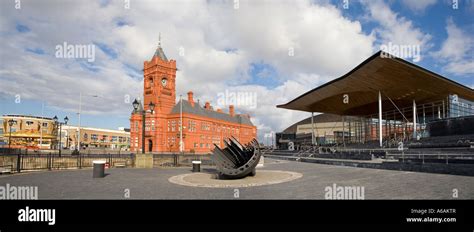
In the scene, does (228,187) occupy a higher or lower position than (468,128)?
lower

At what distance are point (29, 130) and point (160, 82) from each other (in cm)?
5251

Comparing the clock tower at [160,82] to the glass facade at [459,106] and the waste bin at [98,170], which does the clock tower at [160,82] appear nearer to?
the waste bin at [98,170]

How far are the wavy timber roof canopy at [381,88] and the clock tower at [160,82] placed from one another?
31325 mm

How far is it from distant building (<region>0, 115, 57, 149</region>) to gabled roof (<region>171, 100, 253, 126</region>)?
43.5 meters

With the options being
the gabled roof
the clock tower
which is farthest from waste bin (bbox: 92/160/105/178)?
the gabled roof

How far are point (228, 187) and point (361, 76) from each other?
89.8 feet

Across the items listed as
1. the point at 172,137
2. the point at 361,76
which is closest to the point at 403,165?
the point at 361,76

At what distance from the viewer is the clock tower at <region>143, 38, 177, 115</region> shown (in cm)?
6569

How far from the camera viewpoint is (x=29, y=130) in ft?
275

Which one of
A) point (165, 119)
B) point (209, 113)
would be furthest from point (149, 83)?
point (209, 113)
